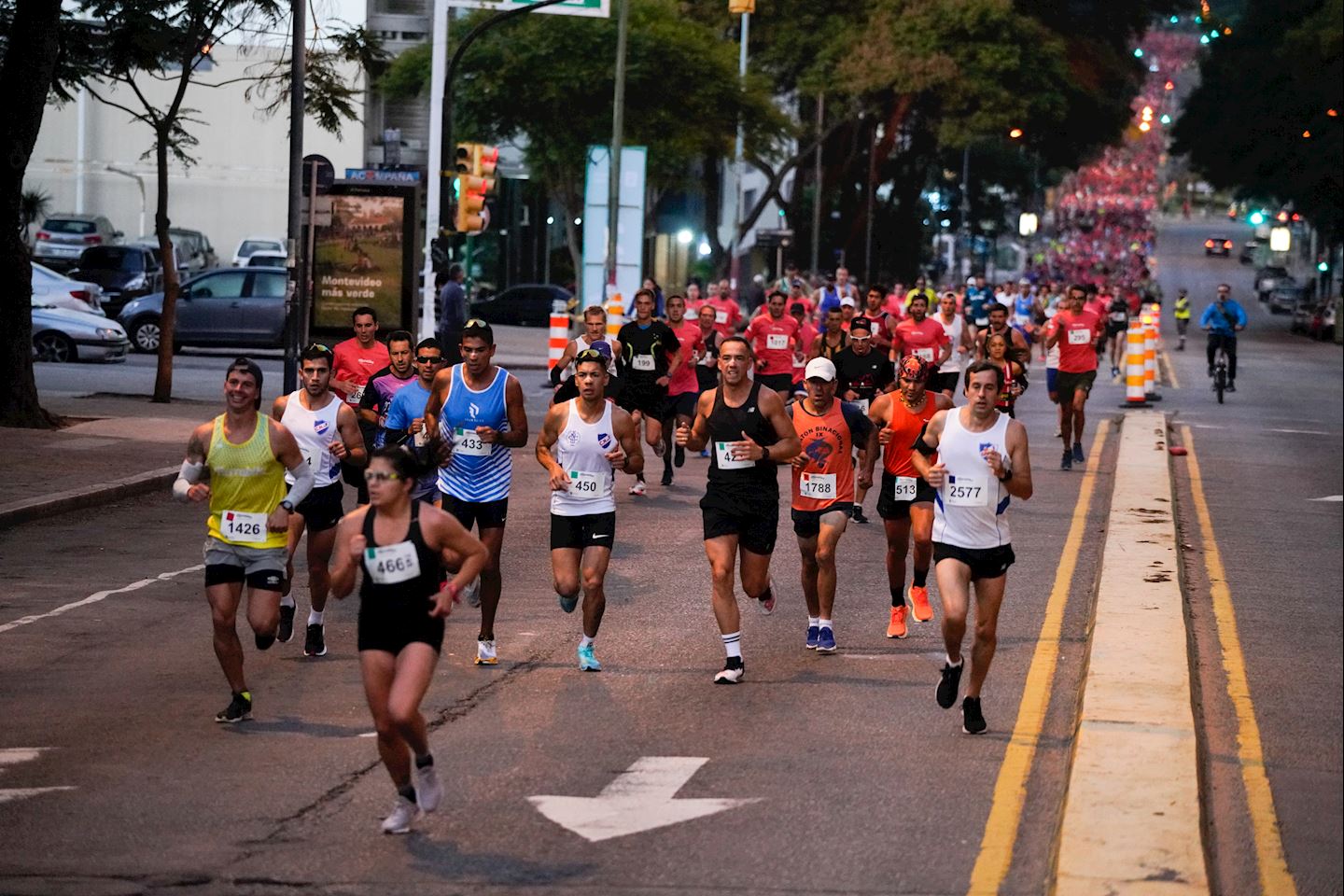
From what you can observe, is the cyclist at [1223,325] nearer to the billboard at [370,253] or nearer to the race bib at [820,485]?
the billboard at [370,253]

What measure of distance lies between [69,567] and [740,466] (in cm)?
620

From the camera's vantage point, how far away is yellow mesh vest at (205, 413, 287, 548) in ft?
34.3

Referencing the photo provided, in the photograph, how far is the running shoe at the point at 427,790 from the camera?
812 cm

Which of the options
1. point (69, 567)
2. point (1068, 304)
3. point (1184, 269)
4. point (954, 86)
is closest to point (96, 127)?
point (954, 86)

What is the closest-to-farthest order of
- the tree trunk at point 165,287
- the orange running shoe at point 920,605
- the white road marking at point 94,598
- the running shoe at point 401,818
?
the running shoe at point 401,818
the white road marking at point 94,598
the orange running shoe at point 920,605
the tree trunk at point 165,287

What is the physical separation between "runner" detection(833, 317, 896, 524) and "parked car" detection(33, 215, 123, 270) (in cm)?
3799

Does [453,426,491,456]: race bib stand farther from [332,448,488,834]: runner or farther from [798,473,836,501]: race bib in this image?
[332,448,488,834]: runner

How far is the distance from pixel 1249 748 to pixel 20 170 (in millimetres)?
18388

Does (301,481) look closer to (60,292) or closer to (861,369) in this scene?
(861,369)

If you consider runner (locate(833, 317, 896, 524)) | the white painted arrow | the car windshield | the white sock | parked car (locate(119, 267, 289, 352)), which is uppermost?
the car windshield

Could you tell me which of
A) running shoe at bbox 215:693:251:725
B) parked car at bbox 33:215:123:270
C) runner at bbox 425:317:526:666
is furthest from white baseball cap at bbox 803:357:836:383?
parked car at bbox 33:215:123:270

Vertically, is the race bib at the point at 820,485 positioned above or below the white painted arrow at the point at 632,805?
above

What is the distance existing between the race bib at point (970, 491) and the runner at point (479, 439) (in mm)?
2844

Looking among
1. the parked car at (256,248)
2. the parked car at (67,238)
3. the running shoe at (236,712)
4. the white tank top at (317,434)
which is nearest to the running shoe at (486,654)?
the white tank top at (317,434)
